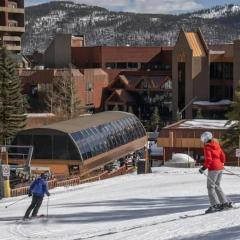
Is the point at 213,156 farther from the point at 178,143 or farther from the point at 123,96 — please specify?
the point at 123,96

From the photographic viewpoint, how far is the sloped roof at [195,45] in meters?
75.1

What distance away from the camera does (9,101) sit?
5169 cm

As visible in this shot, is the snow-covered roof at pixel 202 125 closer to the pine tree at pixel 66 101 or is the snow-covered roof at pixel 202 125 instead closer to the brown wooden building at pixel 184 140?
the brown wooden building at pixel 184 140

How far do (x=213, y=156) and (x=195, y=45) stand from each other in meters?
64.5

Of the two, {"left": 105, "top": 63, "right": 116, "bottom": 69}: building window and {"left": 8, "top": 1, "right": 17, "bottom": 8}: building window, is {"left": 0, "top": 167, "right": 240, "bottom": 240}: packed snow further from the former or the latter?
{"left": 105, "top": 63, "right": 116, "bottom": 69}: building window

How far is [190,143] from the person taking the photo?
4247cm

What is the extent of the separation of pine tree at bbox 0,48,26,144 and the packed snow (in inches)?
1096

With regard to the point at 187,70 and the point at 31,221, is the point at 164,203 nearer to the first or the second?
the point at 31,221

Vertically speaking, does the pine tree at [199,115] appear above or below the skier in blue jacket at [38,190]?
below

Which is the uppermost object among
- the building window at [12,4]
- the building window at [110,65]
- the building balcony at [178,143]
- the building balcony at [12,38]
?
the building window at [12,4]

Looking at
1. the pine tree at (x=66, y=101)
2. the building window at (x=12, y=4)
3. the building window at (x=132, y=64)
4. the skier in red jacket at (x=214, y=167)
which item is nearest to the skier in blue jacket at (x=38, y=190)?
the skier in red jacket at (x=214, y=167)

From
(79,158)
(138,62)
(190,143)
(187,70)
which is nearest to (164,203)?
(79,158)

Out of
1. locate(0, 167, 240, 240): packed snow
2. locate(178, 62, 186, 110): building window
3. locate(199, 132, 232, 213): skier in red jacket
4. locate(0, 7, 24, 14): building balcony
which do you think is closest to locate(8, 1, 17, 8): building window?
locate(0, 7, 24, 14): building balcony

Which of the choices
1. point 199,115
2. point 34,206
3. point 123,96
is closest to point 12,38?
point 123,96
